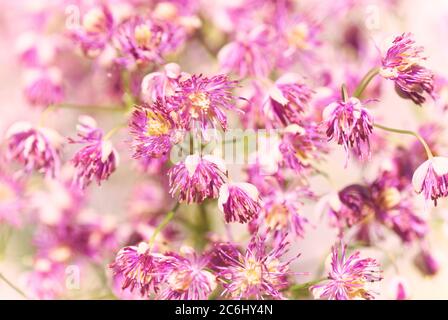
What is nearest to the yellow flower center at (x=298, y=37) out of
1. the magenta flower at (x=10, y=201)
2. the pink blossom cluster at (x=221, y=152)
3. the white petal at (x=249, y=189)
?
the pink blossom cluster at (x=221, y=152)

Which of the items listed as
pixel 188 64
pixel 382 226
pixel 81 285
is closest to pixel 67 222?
pixel 81 285

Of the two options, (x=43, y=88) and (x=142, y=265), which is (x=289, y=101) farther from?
(x=43, y=88)

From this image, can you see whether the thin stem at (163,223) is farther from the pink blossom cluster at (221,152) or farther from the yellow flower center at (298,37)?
the yellow flower center at (298,37)

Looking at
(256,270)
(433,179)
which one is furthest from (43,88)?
(433,179)

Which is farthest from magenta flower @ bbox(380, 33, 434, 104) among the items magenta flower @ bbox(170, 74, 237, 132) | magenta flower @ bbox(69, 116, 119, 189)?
magenta flower @ bbox(69, 116, 119, 189)

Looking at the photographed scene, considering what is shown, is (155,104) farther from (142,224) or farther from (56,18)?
(56,18)

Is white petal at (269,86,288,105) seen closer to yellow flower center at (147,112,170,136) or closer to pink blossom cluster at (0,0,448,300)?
pink blossom cluster at (0,0,448,300)
